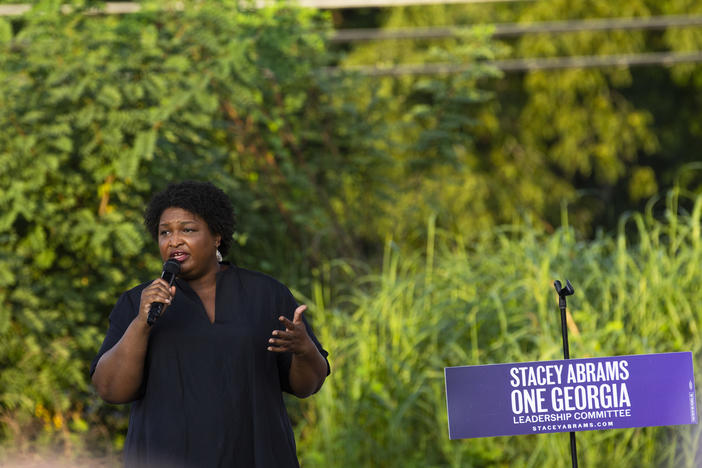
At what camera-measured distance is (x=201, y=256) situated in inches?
118

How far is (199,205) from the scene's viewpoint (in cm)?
306

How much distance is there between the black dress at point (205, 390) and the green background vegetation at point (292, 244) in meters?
2.40

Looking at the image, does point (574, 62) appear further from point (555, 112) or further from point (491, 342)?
point (491, 342)

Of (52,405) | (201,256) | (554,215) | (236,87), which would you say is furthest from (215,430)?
(554,215)

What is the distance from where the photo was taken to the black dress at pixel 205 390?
284 cm

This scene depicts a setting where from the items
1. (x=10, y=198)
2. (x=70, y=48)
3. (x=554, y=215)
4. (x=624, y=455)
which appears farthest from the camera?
(x=554, y=215)

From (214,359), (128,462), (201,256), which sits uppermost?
(201,256)

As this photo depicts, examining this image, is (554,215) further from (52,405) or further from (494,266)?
(52,405)

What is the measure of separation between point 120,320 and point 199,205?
1.31 feet

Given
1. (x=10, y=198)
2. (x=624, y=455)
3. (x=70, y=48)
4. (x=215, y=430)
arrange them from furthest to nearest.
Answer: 1. (x=70, y=48)
2. (x=10, y=198)
3. (x=624, y=455)
4. (x=215, y=430)

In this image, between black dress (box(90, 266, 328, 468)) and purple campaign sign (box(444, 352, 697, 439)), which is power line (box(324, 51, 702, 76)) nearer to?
purple campaign sign (box(444, 352, 697, 439))

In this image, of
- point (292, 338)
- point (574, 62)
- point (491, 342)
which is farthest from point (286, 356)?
point (574, 62)

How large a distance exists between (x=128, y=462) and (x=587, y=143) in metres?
11.8

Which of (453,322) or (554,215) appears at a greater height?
(554,215)
